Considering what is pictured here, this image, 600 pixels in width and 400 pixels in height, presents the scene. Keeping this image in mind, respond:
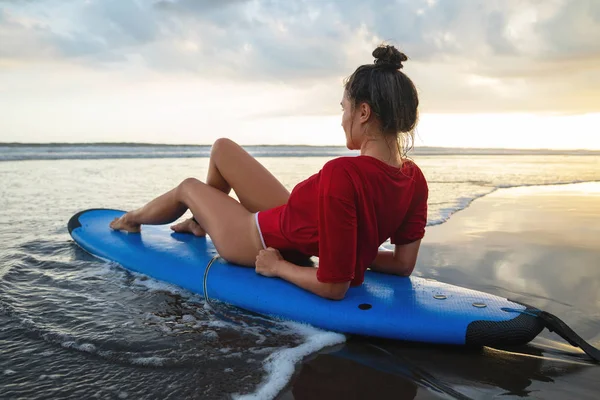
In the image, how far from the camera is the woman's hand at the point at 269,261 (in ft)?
9.41

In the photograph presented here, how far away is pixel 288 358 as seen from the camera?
228 centimetres

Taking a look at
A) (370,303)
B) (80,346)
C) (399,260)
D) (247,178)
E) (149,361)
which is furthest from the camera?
(247,178)

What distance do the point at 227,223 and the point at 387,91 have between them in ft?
4.55

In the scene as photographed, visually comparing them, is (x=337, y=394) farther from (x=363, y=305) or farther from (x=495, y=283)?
(x=495, y=283)

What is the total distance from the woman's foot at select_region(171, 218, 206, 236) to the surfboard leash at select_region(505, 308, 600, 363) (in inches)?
Result: 98.8

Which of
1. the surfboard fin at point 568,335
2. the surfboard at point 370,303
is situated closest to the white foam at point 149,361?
the surfboard at point 370,303

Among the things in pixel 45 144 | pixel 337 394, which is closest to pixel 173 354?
pixel 337 394

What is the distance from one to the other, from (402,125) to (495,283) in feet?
5.97

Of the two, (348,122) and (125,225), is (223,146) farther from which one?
(125,225)

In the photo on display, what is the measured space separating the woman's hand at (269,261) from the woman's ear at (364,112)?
102 cm

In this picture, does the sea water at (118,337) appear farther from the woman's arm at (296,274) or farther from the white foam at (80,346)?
the woman's arm at (296,274)

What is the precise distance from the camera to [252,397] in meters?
1.91

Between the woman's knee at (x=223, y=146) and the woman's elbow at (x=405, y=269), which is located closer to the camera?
the woman's elbow at (x=405, y=269)

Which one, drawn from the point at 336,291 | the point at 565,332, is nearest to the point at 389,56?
the point at 336,291
